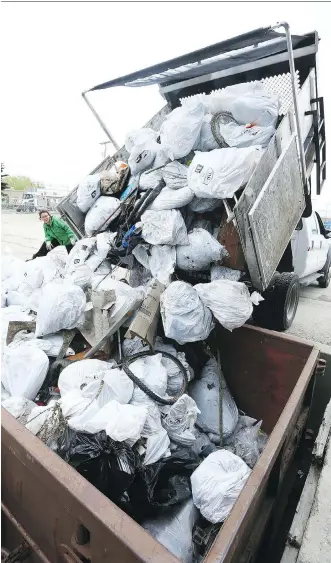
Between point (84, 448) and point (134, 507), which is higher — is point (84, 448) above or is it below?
above

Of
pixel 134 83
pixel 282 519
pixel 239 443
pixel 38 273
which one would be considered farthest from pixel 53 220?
pixel 282 519

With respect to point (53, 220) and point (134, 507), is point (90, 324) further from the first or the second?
point (53, 220)

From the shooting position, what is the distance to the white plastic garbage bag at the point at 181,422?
1863mm

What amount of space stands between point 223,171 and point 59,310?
5.10ft

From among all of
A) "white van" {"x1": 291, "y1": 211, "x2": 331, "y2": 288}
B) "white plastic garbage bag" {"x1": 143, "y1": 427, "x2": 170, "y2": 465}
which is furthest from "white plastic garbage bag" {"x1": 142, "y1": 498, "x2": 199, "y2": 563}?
"white van" {"x1": 291, "y1": 211, "x2": 331, "y2": 288}

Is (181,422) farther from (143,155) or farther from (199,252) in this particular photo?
(143,155)

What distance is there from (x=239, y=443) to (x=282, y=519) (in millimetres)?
473

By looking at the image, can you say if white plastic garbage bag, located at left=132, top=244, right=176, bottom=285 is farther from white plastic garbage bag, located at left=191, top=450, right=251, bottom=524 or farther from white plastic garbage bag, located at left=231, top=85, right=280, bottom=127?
white plastic garbage bag, located at left=231, top=85, right=280, bottom=127

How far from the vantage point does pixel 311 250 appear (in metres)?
→ 4.54

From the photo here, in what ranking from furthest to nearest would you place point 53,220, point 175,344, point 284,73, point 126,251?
1. point 53,220
2. point 284,73
3. point 126,251
4. point 175,344

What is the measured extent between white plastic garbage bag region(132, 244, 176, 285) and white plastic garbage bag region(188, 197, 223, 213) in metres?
0.44

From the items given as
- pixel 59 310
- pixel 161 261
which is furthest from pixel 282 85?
pixel 59 310

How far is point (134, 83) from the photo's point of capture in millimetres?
3605

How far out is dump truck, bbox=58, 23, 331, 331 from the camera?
7.71 feet
